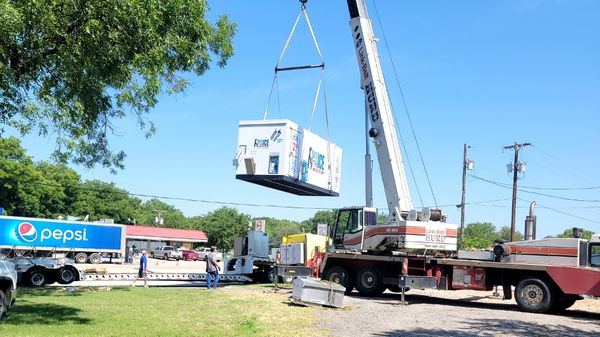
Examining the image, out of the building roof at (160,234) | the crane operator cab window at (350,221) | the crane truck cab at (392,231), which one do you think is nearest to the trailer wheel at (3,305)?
the crane truck cab at (392,231)

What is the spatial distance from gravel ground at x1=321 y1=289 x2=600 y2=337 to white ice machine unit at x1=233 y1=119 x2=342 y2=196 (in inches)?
163

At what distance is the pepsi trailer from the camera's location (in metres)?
38.2

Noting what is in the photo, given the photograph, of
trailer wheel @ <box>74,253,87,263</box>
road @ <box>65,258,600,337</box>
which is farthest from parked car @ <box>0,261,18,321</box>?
trailer wheel @ <box>74,253,87,263</box>

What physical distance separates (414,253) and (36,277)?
14989 mm

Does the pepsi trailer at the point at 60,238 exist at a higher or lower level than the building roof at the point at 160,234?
higher

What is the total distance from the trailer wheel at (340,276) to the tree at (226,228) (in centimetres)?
8304

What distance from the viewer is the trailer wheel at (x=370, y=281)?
19.2 m

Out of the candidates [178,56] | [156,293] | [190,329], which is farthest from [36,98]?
[156,293]

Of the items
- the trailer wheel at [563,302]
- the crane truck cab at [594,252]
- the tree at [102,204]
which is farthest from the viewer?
the tree at [102,204]

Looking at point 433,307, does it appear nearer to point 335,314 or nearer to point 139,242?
point 335,314

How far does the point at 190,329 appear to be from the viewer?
11125 mm

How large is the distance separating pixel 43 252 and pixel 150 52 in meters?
35.2

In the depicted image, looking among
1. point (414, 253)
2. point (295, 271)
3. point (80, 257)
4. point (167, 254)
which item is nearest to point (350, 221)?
point (414, 253)

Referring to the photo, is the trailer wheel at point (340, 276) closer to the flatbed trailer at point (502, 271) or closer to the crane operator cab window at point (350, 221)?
the flatbed trailer at point (502, 271)
